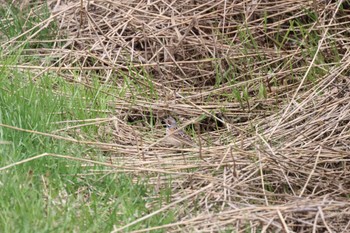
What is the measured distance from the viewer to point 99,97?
5.24 m

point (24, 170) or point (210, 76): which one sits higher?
point (24, 170)

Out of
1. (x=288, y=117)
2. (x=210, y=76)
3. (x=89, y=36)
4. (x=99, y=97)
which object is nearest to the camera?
(x=288, y=117)

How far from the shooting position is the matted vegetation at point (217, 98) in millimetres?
3934

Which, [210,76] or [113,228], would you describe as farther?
[210,76]

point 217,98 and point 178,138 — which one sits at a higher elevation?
point 178,138

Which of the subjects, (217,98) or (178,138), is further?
(217,98)

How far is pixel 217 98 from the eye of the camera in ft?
18.5

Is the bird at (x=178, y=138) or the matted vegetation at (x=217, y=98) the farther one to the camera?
the bird at (x=178, y=138)

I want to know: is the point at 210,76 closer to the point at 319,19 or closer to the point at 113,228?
the point at 319,19

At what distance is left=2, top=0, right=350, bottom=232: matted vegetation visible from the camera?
3.93 metres

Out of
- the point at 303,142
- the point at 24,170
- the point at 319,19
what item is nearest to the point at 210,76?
the point at 319,19

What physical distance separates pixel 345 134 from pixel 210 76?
1664 millimetres

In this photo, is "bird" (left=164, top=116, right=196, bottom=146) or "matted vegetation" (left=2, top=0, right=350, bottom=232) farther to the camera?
"bird" (left=164, top=116, right=196, bottom=146)

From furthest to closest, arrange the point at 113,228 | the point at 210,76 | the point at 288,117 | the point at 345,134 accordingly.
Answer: the point at 210,76, the point at 288,117, the point at 345,134, the point at 113,228
